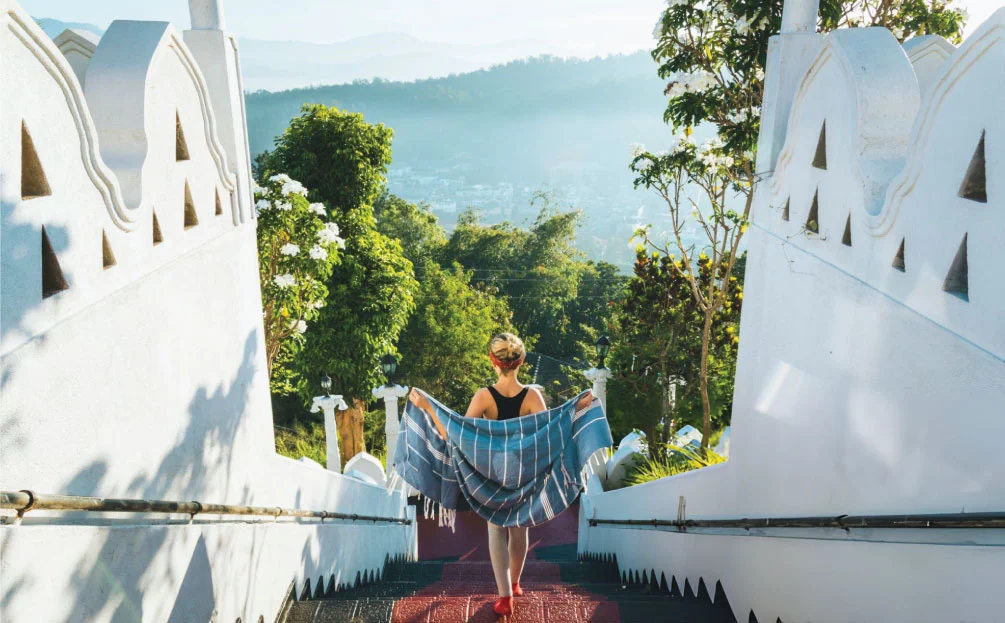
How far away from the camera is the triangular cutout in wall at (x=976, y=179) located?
1.96 metres

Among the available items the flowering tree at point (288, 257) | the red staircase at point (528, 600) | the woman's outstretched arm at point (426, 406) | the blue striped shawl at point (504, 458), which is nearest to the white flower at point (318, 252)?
the flowering tree at point (288, 257)

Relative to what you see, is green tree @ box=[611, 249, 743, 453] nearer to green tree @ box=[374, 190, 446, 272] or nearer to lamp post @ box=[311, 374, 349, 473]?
lamp post @ box=[311, 374, 349, 473]

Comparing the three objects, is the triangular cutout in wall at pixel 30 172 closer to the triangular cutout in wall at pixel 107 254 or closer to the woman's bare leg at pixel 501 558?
the triangular cutout in wall at pixel 107 254

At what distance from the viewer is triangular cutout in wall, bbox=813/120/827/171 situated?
3.20 metres

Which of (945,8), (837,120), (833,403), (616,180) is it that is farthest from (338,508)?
(616,180)

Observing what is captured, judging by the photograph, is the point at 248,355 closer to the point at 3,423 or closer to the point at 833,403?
the point at 3,423

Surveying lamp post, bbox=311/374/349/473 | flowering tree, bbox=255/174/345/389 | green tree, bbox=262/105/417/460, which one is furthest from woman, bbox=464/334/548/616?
green tree, bbox=262/105/417/460

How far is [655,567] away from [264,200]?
6.11 metres

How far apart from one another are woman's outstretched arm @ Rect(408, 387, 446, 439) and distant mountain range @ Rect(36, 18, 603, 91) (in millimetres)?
84658

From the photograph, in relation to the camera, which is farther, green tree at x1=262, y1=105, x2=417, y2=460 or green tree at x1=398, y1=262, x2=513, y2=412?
green tree at x1=398, y1=262, x2=513, y2=412

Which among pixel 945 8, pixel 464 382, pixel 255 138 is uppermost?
pixel 945 8

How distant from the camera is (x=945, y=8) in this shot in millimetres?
6230

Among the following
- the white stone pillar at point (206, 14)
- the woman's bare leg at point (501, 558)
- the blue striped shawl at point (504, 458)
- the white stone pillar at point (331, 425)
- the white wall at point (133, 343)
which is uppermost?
the white stone pillar at point (206, 14)

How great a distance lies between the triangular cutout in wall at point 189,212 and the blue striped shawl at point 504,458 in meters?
1.63
